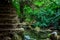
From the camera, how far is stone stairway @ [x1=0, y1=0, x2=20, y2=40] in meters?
6.70

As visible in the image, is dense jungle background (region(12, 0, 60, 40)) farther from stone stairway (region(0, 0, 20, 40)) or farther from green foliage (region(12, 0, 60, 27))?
stone stairway (region(0, 0, 20, 40))

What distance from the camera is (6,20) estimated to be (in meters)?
6.94

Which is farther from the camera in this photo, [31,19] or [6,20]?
[31,19]

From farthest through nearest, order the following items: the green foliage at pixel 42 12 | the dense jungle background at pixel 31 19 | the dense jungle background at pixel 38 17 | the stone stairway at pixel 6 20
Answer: the green foliage at pixel 42 12 < the dense jungle background at pixel 38 17 < the dense jungle background at pixel 31 19 < the stone stairway at pixel 6 20

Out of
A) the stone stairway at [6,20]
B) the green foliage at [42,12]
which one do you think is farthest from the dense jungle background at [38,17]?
the stone stairway at [6,20]

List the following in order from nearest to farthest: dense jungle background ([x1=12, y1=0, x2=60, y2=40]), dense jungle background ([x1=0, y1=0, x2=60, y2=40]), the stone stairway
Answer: the stone stairway < dense jungle background ([x1=0, y1=0, x2=60, y2=40]) < dense jungle background ([x1=12, y1=0, x2=60, y2=40])

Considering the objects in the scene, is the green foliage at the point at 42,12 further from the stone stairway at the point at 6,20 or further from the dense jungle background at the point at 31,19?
the stone stairway at the point at 6,20

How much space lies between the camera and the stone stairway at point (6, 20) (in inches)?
264

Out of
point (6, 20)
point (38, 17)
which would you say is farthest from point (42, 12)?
point (6, 20)

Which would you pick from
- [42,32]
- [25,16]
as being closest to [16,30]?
[42,32]

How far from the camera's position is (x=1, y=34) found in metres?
6.62

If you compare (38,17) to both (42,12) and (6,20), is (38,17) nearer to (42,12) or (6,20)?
(42,12)

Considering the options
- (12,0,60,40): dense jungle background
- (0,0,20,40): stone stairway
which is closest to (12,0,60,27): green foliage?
(12,0,60,40): dense jungle background

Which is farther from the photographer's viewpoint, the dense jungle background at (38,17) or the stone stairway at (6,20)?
the dense jungle background at (38,17)
